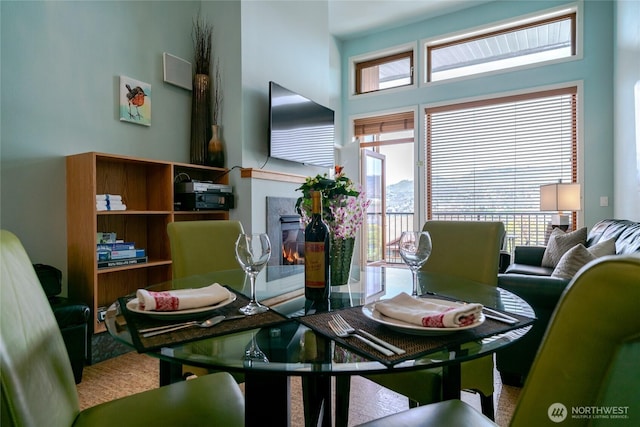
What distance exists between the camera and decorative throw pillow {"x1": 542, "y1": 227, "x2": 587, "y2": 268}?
3299mm

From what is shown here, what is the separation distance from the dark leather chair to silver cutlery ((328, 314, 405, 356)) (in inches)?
73.3

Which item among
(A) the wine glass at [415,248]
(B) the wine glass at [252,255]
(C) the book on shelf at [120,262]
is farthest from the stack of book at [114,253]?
(A) the wine glass at [415,248]

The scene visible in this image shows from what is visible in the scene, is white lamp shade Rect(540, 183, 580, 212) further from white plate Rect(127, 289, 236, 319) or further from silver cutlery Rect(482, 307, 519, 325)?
white plate Rect(127, 289, 236, 319)

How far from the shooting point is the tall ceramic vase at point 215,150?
3352 mm

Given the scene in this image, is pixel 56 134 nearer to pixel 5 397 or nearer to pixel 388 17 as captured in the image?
pixel 5 397

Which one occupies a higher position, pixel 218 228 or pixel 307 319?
pixel 218 228

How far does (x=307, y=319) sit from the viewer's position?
3.14 ft

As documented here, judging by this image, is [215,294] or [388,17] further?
[388,17]

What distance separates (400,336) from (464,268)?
3.51 feet

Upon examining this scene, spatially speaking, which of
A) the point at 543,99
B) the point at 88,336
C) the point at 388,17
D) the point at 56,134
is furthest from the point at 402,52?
the point at 88,336

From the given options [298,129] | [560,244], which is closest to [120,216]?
[298,129]

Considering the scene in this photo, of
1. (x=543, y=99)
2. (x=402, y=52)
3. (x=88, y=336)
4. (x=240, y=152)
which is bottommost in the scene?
(x=88, y=336)

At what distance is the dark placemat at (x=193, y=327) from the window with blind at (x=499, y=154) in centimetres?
453

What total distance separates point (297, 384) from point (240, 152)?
2055 millimetres
